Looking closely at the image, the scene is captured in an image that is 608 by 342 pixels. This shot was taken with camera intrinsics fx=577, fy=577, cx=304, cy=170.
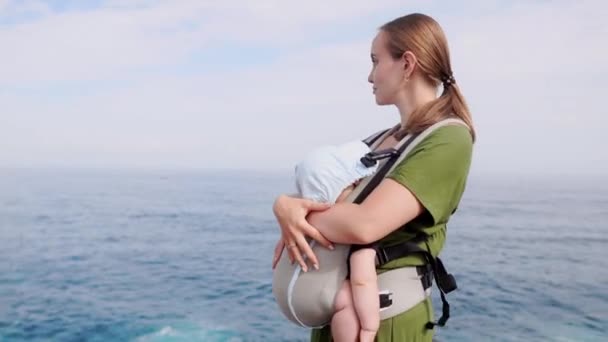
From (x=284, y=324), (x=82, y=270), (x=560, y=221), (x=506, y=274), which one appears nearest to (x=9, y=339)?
(x=284, y=324)

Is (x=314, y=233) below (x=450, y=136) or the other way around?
below

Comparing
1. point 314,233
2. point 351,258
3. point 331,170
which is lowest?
point 351,258

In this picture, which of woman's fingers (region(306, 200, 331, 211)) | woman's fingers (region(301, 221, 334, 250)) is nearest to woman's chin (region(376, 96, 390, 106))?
woman's fingers (region(306, 200, 331, 211))

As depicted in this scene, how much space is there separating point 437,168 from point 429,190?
9 centimetres

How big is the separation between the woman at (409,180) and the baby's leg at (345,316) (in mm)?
162

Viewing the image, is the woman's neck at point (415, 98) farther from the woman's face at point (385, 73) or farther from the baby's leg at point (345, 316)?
the baby's leg at point (345, 316)

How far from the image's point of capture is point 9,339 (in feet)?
75.9

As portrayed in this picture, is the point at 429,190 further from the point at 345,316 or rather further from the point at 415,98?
the point at 345,316

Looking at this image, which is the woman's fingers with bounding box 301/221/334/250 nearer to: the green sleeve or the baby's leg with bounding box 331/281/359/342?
the baby's leg with bounding box 331/281/359/342

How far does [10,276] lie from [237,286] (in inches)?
602

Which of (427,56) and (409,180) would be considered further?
(427,56)

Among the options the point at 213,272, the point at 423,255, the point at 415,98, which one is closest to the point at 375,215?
the point at 423,255

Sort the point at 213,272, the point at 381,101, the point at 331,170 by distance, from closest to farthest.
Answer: the point at 331,170
the point at 381,101
the point at 213,272

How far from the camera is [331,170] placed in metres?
2.25
